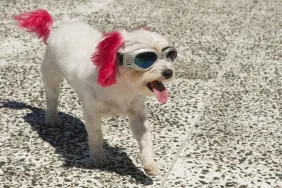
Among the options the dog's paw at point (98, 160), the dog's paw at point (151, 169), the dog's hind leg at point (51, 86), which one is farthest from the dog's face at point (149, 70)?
the dog's hind leg at point (51, 86)

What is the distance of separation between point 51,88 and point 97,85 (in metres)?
0.95

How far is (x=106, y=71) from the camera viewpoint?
298cm

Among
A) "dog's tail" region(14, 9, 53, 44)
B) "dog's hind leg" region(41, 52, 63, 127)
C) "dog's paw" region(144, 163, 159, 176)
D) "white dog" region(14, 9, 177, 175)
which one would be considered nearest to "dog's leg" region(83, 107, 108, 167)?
"white dog" region(14, 9, 177, 175)

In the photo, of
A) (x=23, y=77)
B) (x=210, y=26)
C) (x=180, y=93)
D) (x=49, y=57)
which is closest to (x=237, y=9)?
(x=210, y=26)

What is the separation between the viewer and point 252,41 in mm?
6523

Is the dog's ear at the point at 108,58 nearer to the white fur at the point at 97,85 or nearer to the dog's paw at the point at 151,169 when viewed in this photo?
the white fur at the point at 97,85

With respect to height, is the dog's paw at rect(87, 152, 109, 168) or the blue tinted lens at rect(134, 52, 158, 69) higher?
the blue tinted lens at rect(134, 52, 158, 69)

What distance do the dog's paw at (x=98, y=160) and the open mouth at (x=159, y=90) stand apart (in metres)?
0.74

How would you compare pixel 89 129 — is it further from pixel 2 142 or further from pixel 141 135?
pixel 2 142

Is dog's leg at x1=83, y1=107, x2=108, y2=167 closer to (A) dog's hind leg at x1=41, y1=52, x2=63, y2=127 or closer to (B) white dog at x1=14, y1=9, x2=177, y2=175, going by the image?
(B) white dog at x1=14, y1=9, x2=177, y2=175

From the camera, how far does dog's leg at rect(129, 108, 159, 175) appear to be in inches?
130

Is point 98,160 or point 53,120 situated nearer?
point 98,160

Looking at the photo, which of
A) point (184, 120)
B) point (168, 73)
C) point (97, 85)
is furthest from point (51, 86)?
point (168, 73)

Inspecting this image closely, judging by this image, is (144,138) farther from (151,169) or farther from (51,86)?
(51,86)
